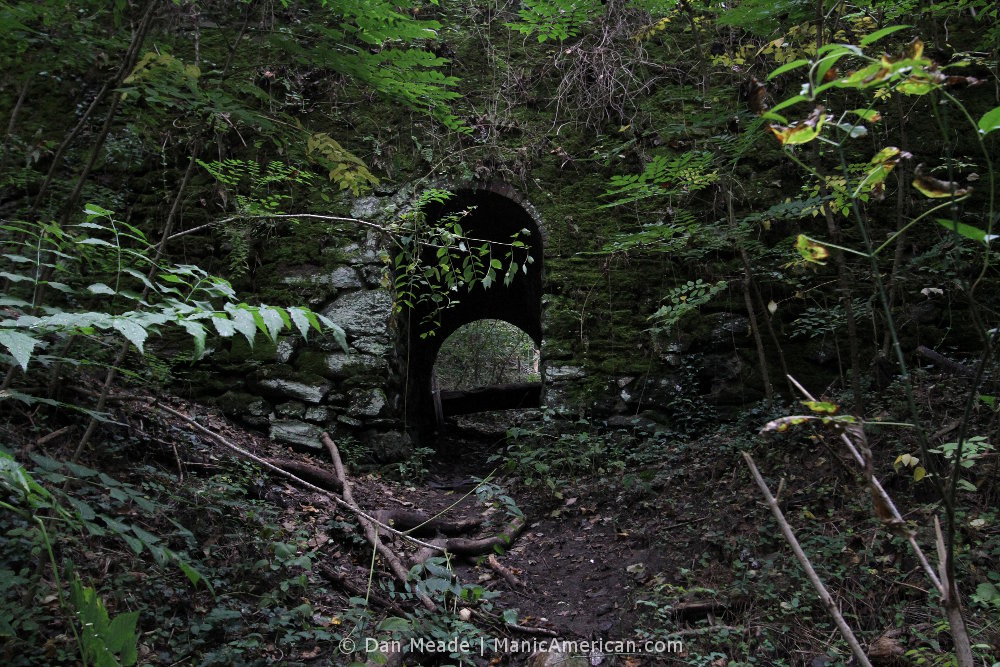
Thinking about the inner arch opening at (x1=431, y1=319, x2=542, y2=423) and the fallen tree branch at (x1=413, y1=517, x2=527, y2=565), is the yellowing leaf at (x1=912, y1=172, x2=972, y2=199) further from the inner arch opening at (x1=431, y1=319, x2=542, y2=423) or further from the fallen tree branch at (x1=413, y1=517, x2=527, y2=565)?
the inner arch opening at (x1=431, y1=319, x2=542, y2=423)

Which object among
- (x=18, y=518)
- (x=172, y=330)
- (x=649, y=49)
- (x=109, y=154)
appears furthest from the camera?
(x=649, y=49)

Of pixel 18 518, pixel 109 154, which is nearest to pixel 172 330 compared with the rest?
pixel 109 154

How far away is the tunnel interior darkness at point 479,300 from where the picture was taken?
19.2ft

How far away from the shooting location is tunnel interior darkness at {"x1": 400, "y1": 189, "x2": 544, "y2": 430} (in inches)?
231

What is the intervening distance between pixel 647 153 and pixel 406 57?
3.60m

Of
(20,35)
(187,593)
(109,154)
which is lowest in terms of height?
(187,593)

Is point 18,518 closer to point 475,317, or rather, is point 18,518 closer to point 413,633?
point 413,633

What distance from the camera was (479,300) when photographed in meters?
9.05

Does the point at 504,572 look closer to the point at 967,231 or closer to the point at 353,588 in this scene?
the point at 353,588

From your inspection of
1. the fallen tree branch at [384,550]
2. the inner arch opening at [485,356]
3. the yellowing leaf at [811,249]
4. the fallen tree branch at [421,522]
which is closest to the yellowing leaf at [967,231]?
the yellowing leaf at [811,249]

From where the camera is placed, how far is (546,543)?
382cm

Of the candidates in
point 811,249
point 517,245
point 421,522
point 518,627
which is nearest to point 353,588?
point 518,627

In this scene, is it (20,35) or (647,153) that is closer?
(20,35)

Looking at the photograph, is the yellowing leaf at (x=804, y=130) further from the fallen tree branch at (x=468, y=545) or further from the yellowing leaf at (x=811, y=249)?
the fallen tree branch at (x=468, y=545)
